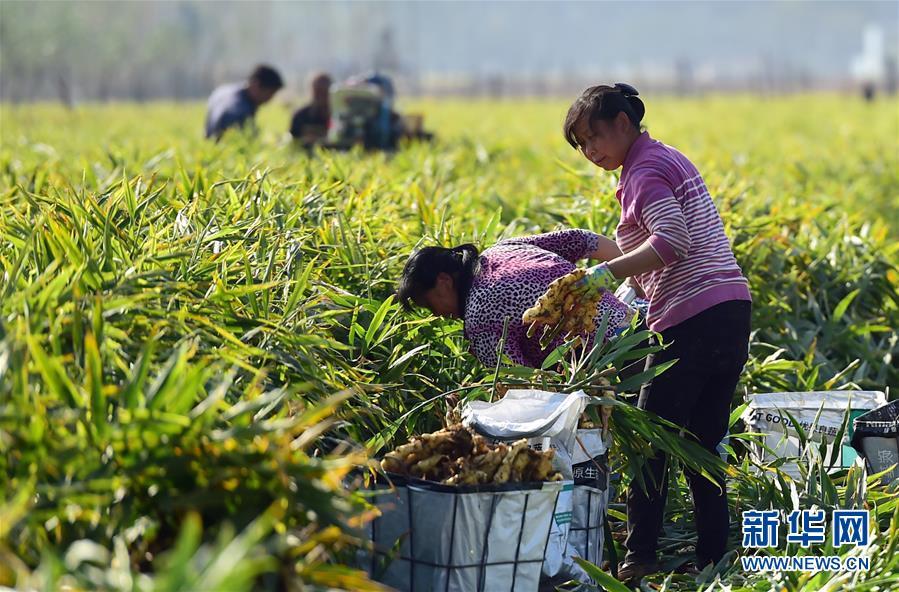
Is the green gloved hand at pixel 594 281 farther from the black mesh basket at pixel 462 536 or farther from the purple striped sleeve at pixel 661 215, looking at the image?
the black mesh basket at pixel 462 536

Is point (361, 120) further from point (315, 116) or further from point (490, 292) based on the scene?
point (490, 292)

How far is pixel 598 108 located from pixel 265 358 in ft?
4.22

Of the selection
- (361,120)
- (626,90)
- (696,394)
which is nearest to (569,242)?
(626,90)

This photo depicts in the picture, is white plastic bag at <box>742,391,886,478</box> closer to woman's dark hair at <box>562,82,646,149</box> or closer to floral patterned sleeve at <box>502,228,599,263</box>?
floral patterned sleeve at <box>502,228,599,263</box>

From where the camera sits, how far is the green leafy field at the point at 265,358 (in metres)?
2.72

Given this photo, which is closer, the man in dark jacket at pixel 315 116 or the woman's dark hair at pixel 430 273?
the woman's dark hair at pixel 430 273

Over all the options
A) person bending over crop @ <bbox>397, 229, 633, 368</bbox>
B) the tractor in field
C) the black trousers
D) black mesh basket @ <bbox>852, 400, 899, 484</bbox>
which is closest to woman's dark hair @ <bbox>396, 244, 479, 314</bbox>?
person bending over crop @ <bbox>397, 229, 633, 368</bbox>

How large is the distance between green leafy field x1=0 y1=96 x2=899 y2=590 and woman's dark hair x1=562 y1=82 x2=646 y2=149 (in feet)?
2.37

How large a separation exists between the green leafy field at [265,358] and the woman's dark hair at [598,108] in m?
0.72

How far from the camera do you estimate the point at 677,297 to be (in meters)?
4.12

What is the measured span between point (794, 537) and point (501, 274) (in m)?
1.19

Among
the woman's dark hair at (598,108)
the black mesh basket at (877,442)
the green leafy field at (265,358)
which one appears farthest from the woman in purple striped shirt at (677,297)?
the black mesh basket at (877,442)

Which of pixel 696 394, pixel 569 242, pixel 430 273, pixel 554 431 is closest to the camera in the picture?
pixel 554 431

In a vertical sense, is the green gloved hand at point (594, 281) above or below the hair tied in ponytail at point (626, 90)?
below
